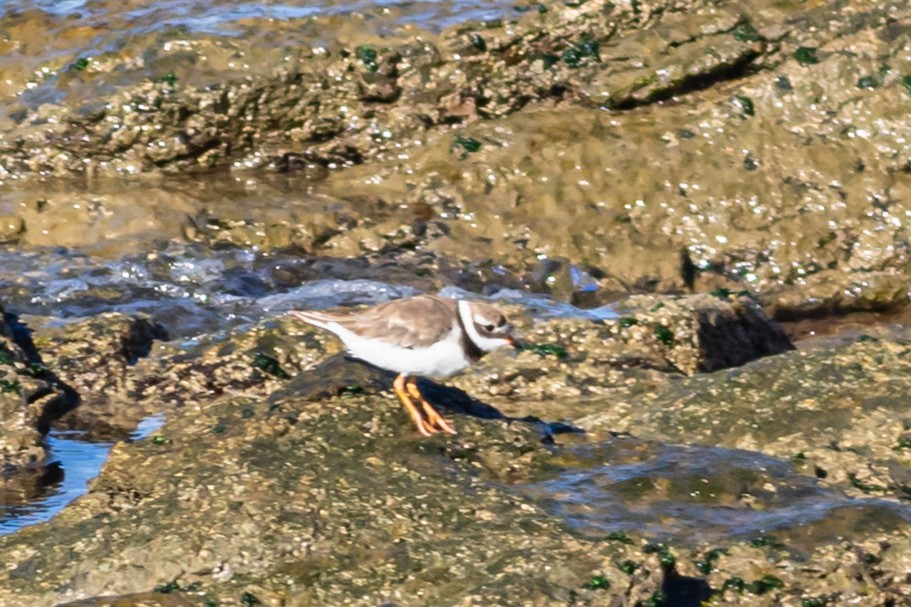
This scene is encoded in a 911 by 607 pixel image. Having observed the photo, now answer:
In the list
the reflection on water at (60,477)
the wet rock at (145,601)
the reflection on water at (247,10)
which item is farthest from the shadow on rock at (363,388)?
the reflection on water at (247,10)

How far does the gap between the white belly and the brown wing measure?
0.11ft

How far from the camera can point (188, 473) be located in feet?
19.0

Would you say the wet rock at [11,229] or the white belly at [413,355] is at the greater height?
the white belly at [413,355]

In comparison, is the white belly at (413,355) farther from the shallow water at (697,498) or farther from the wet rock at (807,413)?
the wet rock at (807,413)

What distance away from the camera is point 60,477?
25.0 ft

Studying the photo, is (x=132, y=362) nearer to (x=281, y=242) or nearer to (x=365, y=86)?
(x=281, y=242)

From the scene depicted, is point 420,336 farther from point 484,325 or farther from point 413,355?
point 484,325

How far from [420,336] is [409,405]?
1.51ft

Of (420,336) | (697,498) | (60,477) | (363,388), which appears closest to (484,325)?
(420,336)

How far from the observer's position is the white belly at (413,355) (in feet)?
21.3

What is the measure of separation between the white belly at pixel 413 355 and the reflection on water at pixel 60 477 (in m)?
1.57

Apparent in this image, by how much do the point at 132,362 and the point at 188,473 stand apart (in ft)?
10.1

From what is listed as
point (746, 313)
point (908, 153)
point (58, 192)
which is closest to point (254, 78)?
point (58, 192)

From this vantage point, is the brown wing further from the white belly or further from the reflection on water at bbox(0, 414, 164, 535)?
the reflection on water at bbox(0, 414, 164, 535)
